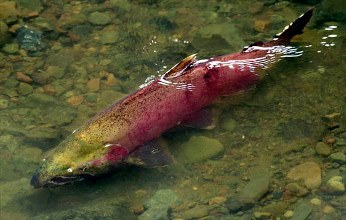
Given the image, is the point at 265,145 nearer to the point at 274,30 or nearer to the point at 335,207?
the point at 335,207

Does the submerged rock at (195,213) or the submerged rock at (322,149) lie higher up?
the submerged rock at (322,149)

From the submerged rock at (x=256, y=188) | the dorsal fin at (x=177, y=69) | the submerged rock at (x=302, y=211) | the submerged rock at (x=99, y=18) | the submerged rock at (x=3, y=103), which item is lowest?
the submerged rock at (x=302, y=211)

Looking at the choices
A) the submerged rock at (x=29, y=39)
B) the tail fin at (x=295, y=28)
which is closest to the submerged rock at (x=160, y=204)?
the tail fin at (x=295, y=28)

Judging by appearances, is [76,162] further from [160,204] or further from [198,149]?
[198,149]

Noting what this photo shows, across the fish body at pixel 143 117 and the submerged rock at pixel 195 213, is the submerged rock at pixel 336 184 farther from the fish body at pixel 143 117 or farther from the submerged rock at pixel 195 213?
the fish body at pixel 143 117

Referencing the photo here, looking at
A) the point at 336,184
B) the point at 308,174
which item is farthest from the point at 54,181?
the point at 336,184

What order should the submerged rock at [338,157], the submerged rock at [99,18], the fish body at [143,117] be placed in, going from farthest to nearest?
the submerged rock at [99,18], the submerged rock at [338,157], the fish body at [143,117]

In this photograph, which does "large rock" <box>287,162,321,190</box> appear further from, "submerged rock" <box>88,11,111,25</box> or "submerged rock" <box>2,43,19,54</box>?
"submerged rock" <box>2,43,19,54</box>
